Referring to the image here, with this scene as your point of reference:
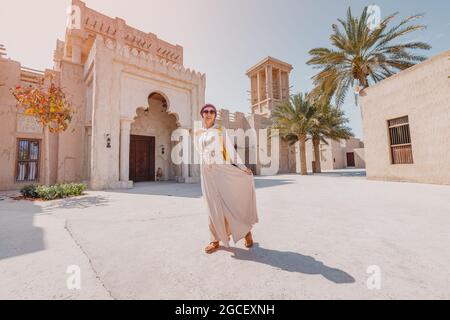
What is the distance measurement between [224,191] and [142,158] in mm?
11172

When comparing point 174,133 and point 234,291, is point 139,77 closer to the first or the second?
point 174,133

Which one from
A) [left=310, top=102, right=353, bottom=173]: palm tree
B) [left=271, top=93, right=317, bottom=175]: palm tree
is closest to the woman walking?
[left=271, top=93, right=317, bottom=175]: palm tree

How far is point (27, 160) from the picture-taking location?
1005 cm

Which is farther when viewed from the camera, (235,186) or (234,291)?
(235,186)

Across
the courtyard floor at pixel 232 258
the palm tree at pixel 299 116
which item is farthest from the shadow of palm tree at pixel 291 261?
the palm tree at pixel 299 116

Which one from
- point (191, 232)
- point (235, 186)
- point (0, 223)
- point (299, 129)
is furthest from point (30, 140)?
point (299, 129)

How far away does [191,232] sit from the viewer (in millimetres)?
2934

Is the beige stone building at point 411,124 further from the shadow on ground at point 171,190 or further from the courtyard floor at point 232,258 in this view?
the courtyard floor at point 232,258

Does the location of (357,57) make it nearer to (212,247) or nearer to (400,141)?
(400,141)

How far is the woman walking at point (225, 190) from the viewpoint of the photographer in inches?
93.0

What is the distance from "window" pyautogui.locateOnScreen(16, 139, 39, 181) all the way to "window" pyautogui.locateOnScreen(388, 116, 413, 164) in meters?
16.7

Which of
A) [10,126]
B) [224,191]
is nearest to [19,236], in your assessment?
[224,191]

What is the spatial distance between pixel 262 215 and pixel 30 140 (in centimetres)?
1201

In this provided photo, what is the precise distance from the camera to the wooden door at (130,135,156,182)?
12.1m
